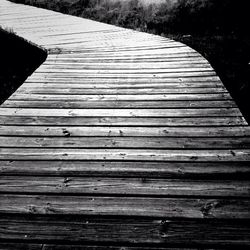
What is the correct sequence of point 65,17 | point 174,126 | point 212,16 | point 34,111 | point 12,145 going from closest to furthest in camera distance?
point 12,145, point 174,126, point 34,111, point 212,16, point 65,17

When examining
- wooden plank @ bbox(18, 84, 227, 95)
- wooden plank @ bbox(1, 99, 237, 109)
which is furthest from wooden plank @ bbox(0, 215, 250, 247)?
wooden plank @ bbox(18, 84, 227, 95)

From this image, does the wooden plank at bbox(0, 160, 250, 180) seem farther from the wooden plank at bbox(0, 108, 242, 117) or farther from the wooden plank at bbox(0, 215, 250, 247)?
the wooden plank at bbox(0, 108, 242, 117)

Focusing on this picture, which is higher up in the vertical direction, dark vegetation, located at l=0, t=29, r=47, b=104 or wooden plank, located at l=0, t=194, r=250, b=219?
wooden plank, located at l=0, t=194, r=250, b=219

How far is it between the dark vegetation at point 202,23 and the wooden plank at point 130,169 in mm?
2275

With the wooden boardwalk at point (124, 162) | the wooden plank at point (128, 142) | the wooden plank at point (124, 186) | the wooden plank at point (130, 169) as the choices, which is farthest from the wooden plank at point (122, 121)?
the wooden plank at point (124, 186)

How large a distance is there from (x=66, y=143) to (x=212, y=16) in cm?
633

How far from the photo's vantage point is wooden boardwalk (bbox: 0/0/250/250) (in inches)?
68.1

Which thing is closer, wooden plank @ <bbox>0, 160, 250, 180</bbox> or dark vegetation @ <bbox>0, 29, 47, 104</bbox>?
wooden plank @ <bbox>0, 160, 250, 180</bbox>

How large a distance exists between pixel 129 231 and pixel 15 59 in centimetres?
617

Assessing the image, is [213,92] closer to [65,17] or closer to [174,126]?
[174,126]

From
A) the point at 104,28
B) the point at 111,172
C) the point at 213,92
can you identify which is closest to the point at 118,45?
the point at 104,28

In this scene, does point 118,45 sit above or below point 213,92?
below

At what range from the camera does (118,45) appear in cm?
555

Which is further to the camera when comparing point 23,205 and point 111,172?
point 111,172
